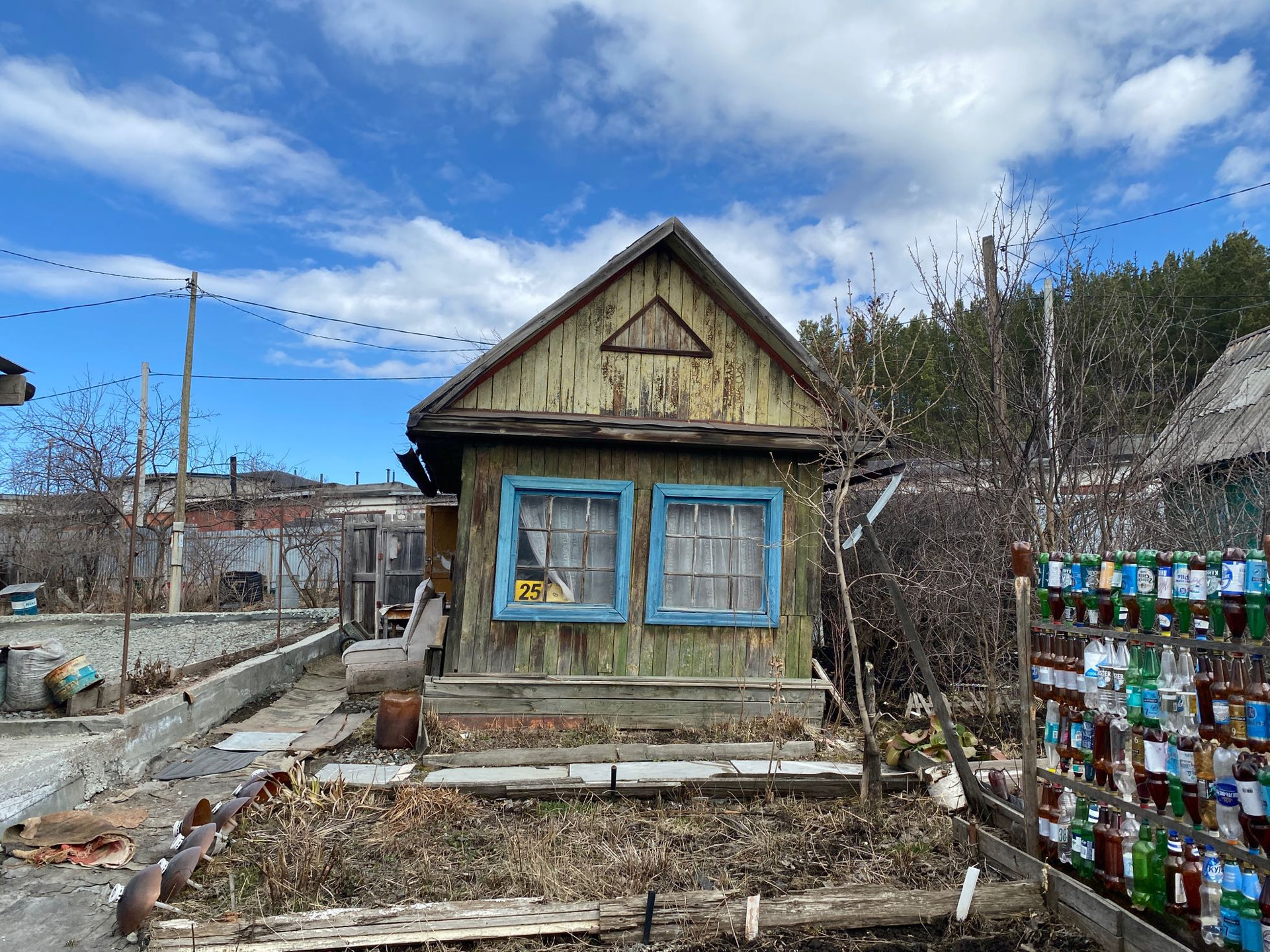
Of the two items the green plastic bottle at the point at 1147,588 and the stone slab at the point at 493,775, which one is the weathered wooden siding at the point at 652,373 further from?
the green plastic bottle at the point at 1147,588

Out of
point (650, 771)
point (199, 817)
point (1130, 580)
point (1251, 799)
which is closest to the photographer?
point (1251, 799)

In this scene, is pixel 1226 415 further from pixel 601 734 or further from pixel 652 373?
pixel 601 734

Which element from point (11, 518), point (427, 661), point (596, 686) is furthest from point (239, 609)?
point (596, 686)

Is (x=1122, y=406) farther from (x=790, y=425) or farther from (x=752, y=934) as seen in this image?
(x=752, y=934)

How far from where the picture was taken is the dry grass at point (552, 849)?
4184 millimetres

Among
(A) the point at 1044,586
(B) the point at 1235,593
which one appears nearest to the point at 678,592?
(A) the point at 1044,586

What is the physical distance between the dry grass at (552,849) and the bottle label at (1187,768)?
1.39m

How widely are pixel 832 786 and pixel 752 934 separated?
7.31 feet

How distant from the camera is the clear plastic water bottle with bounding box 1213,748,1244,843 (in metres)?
3.27

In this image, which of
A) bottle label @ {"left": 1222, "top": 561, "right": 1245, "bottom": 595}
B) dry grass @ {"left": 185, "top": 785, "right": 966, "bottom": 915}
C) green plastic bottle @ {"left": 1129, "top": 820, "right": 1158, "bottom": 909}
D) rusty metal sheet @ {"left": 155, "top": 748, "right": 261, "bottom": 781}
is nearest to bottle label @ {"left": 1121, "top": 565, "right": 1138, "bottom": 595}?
bottle label @ {"left": 1222, "top": 561, "right": 1245, "bottom": 595}

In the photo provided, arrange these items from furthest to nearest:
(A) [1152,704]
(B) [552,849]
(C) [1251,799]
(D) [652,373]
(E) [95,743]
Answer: (D) [652,373], (E) [95,743], (B) [552,849], (A) [1152,704], (C) [1251,799]

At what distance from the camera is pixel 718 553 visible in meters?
8.08

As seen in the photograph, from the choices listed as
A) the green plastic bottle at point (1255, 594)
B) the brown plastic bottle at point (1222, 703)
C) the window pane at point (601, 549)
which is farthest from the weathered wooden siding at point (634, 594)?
the green plastic bottle at point (1255, 594)

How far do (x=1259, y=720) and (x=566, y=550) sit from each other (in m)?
5.62
